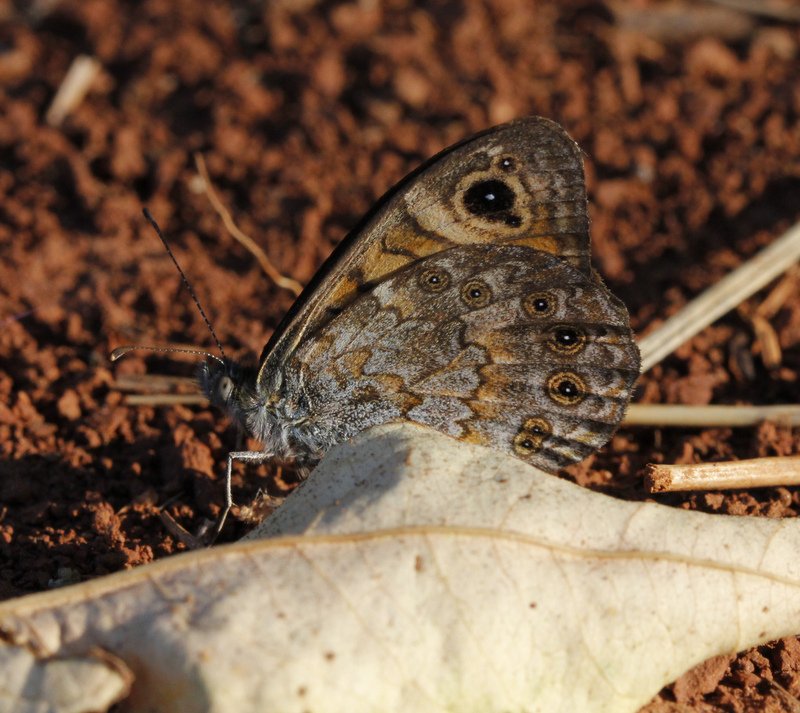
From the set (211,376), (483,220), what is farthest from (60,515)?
(483,220)

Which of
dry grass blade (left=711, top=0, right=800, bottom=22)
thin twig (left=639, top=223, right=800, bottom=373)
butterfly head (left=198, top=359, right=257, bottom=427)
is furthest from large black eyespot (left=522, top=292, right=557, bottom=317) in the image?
dry grass blade (left=711, top=0, right=800, bottom=22)

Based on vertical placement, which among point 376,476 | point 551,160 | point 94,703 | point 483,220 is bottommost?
point 94,703

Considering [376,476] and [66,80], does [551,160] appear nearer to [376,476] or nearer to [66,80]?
[376,476]

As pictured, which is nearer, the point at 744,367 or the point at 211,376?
the point at 211,376

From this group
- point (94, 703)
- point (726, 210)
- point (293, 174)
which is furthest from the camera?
point (293, 174)

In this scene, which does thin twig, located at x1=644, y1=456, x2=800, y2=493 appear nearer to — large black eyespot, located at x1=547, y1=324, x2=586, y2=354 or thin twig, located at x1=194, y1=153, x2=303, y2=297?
large black eyespot, located at x1=547, y1=324, x2=586, y2=354

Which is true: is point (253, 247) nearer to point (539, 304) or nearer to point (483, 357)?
point (483, 357)

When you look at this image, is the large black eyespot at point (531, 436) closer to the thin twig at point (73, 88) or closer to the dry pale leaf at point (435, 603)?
the dry pale leaf at point (435, 603)
